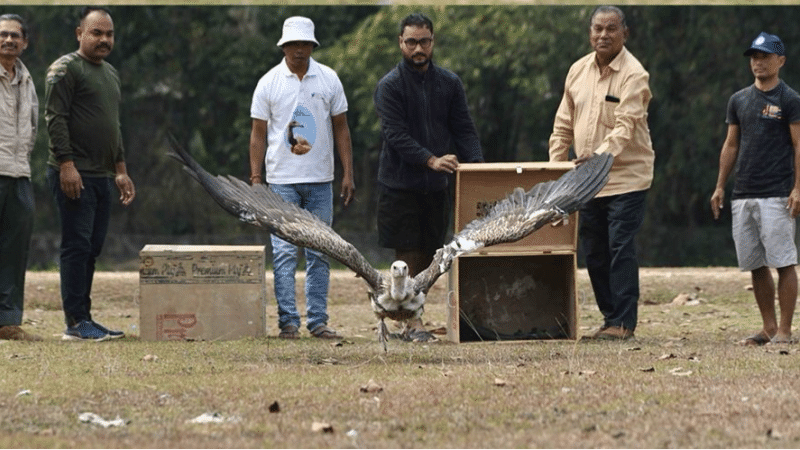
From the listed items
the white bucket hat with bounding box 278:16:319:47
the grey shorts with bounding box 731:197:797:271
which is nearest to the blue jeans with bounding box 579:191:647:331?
the grey shorts with bounding box 731:197:797:271

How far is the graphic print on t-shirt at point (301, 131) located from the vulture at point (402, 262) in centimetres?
121

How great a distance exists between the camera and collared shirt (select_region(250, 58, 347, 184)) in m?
10.1

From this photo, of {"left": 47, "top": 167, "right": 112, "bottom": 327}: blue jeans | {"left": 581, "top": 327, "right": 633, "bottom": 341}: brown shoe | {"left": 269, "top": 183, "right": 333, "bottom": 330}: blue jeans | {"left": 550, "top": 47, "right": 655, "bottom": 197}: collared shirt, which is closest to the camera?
{"left": 550, "top": 47, "right": 655, "bottom": 197}: collared shirt

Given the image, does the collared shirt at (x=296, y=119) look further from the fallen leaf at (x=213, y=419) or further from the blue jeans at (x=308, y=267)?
the fallen leaf at (x=213, y=419)

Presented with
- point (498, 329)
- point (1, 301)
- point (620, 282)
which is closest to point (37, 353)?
point (1, 301)

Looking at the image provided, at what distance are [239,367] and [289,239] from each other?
0.89 m

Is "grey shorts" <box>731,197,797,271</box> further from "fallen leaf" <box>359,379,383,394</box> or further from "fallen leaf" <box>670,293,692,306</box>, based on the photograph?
"fallen leaf" <box>670,293,692,306</box>

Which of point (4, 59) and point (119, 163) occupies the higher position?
point (4, 59)

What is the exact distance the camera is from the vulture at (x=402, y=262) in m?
8.29

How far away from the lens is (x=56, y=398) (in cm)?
658

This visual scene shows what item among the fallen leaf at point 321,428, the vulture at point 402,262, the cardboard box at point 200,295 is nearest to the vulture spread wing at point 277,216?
the vulture at point 402,262

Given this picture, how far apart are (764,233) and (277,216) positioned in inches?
137

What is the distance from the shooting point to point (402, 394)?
664 centimetres

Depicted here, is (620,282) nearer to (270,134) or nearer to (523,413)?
(270,134)
